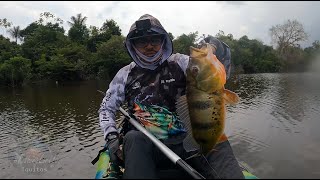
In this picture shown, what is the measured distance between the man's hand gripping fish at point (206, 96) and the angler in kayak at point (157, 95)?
34 cm

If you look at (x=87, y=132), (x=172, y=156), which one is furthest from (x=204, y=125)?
(x=87, y=132)

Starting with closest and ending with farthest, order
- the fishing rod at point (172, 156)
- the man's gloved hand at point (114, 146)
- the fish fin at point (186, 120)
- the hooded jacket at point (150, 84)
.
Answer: the fishing rod at point (172, 156) → the fish fin at point (186, 120) → the man's gloved hand at point (114, 146) → the hooded jacket at point (150, 84)

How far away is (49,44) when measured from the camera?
→ 5838 centimetres

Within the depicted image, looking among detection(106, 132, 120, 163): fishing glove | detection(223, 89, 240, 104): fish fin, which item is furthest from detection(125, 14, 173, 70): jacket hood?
detection(223, 89, 240, 104): fish fin

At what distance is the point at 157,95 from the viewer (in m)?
4.22

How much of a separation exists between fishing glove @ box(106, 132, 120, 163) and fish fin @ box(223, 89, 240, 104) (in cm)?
131

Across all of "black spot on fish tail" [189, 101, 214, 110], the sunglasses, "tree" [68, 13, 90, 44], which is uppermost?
"tree" [68, 13, 90, 44]

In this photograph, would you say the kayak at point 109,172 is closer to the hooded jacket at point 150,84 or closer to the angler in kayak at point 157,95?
the angler in kayak at point 157,95

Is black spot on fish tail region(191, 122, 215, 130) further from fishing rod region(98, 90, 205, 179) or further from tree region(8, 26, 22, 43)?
tree region(8, 26, 22, 43)

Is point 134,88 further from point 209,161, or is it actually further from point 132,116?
point 209,161

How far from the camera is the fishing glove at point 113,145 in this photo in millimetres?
3746

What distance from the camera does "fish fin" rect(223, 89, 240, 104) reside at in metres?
3.22

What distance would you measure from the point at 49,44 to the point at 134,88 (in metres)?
57.6

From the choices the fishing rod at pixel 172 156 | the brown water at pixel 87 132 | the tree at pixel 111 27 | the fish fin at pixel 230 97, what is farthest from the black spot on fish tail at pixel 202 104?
the tree at pixel 111 27
